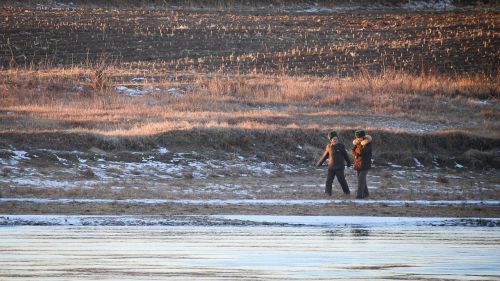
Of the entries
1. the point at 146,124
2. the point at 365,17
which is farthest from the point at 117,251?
the point at 365,17

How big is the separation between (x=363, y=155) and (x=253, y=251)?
9.31 m

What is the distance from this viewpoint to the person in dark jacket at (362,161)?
23.5 m

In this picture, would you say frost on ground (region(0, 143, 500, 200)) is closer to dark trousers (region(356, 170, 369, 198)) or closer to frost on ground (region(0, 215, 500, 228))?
dark trousers (region(356, 170, 369, 198))

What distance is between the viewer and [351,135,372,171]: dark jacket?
23.7 meters

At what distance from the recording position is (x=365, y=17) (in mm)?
81625

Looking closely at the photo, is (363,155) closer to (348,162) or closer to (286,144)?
(348,162)

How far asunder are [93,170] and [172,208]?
5.20m

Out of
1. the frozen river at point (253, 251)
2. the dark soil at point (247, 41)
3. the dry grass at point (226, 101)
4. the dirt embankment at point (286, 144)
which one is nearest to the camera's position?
the frozen river at point (253, 251)

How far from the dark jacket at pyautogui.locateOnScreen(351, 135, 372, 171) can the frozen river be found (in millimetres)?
3738

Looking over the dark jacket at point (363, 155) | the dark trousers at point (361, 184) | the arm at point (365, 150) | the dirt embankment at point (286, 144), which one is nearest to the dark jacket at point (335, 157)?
the dark jacket at point (363, 155)

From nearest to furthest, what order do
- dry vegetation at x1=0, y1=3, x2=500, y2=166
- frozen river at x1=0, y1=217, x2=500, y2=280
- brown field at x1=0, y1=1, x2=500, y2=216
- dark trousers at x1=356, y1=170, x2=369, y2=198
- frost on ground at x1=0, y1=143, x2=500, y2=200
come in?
frozen river at x1=0, y1=217, x2=500, y2=280, dark trousers at x1=356, y1=170, x2=369, y2=198, frost on ground at x1=0, y1=143, x2=500, y2=200, brown field at x1=0, y1=1, x2=500, y2=216, dry vegetation at x1=0, y1=3, x2=500, y2=166

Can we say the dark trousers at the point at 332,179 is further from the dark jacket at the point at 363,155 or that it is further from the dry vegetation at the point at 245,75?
the dry vegetation at the point at 245,75

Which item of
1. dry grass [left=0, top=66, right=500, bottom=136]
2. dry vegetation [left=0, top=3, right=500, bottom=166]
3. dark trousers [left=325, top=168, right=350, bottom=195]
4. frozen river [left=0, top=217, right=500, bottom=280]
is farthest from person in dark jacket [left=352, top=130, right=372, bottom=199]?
dry grass [left=0, top=66, right=500, bottom=136]

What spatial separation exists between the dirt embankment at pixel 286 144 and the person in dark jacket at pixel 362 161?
561 cm
